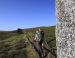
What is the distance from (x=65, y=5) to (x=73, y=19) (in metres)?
0.35

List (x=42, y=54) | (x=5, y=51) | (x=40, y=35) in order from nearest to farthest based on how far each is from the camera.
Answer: (x=40, y=35) < (x=42, y=54) < (x=5, y=51)

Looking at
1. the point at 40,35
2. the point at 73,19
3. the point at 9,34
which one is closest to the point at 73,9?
the point at 73,19

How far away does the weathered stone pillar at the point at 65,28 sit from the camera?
5.32 m

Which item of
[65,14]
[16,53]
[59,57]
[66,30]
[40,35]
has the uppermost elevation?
[65,14]

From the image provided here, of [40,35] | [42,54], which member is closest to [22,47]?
[42,54]

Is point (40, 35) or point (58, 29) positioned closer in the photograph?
point (58, 29)

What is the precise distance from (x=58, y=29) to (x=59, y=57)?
1.98ft

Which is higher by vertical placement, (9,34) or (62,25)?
(62,25)

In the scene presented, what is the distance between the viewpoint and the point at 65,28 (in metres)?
5.42

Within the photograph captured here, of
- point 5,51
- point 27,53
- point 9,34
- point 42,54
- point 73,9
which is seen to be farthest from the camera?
point 9,34

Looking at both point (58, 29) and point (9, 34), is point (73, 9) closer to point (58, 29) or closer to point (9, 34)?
point (58, 29)

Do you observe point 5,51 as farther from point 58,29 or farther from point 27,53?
point 58,29

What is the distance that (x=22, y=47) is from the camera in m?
36.1

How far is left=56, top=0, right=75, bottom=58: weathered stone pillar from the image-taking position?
5324mm
